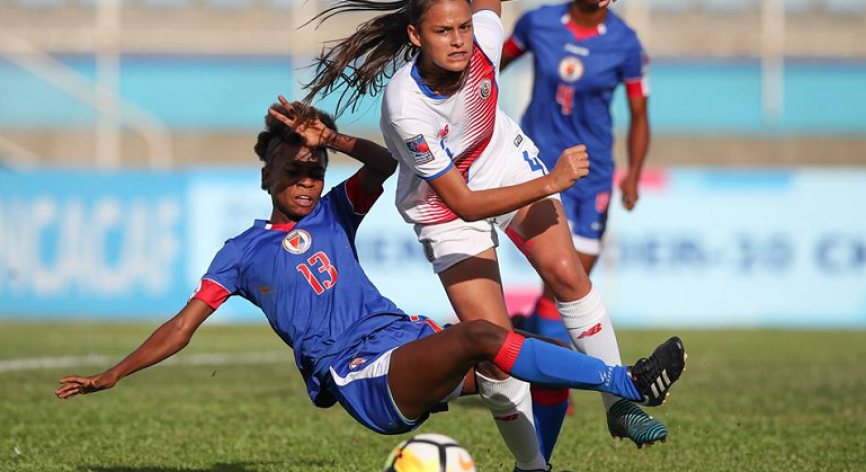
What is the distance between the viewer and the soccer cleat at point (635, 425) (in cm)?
447

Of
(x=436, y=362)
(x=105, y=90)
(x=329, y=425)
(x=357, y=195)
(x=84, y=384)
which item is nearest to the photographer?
(x=436, y=362)

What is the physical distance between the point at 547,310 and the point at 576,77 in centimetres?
149

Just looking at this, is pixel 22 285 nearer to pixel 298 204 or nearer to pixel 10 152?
pixel 10 152

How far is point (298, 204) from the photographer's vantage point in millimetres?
5172

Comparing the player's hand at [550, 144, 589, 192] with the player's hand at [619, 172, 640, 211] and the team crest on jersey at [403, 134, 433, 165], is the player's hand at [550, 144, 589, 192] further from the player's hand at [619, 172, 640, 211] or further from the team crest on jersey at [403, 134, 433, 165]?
the player's hand at [619, 172, 640, 211]

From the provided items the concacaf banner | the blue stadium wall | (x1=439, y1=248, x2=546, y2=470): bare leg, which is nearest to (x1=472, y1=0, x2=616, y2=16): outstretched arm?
(x1=439, y1=248, x2=546, y2=470): bare leg

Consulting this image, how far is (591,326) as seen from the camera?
5309 millimetres

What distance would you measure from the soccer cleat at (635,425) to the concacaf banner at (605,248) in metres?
10.1

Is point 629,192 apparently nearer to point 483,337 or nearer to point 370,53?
point 370,53

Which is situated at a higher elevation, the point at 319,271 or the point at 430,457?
the point at 319,271

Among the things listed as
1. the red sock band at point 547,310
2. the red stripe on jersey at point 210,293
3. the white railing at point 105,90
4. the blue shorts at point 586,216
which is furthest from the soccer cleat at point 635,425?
the white railing at point 105,90

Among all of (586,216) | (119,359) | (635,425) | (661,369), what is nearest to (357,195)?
(635,425)

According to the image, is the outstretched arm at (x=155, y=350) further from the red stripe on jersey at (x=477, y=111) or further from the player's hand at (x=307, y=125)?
the red stripe on jersey at (x=477, y=111)

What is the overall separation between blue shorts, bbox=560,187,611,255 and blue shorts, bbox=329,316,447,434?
3.05m
